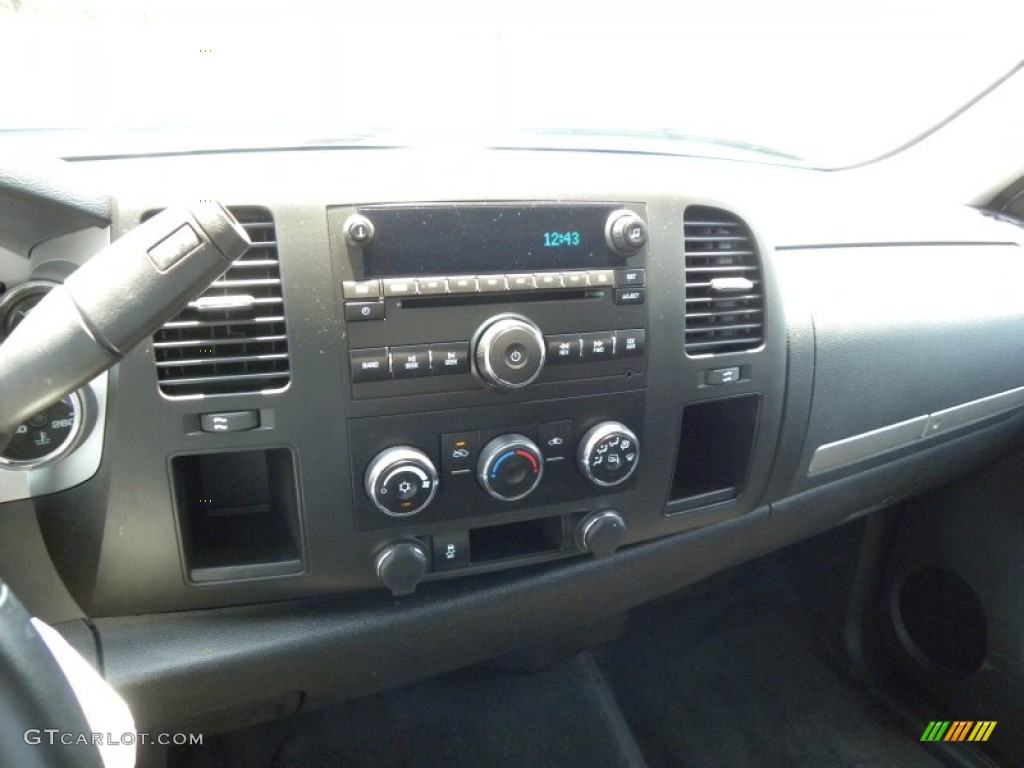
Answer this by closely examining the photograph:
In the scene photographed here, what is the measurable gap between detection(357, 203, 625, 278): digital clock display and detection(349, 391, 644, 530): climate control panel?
178 mm

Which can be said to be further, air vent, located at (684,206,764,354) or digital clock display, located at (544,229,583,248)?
air vent, located at (684,206,764,354)

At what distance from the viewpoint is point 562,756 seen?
1.70 m

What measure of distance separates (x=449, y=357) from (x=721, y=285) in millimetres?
418

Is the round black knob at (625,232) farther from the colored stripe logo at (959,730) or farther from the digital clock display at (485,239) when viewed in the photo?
the colored stripe logo at (959,730)

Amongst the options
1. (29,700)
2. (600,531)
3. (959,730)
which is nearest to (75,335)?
(29,700)

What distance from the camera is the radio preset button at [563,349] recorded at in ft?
3.34

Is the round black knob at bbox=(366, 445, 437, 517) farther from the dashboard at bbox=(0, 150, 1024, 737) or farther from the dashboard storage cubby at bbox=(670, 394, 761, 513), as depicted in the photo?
the dashboard storage cubby at bbox=(670, 394, 761, 513)

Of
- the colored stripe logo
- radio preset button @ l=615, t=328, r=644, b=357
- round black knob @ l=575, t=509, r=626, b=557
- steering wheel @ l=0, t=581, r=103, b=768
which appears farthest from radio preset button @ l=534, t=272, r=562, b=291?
the colored stripe logo

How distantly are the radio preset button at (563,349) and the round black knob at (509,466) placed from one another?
0.11m

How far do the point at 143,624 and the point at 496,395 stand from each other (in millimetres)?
521

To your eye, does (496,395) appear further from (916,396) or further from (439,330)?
(916,396)

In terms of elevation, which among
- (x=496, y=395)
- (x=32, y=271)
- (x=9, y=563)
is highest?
(x=32, y=271)

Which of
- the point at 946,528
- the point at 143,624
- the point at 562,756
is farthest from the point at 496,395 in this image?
the point at 946,528

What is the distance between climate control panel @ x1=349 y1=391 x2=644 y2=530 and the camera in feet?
3.21
